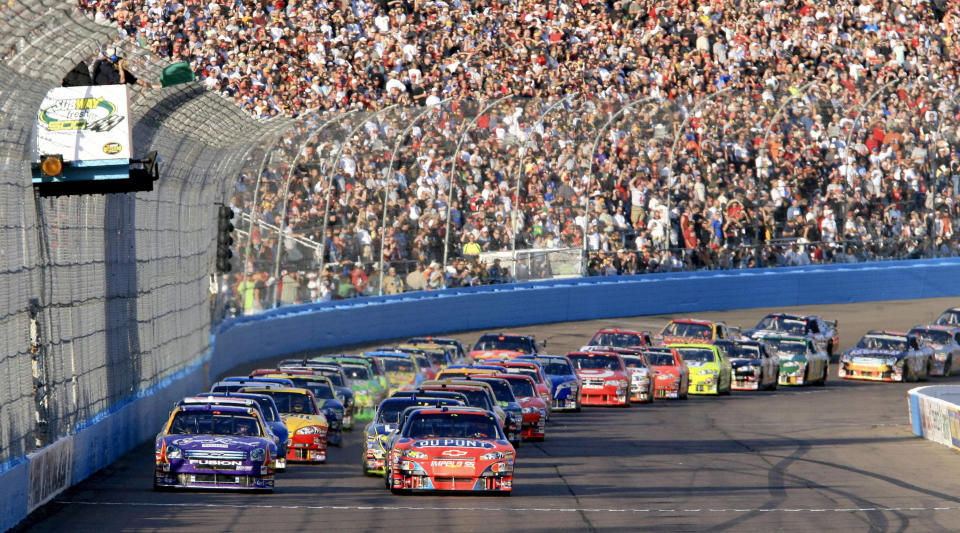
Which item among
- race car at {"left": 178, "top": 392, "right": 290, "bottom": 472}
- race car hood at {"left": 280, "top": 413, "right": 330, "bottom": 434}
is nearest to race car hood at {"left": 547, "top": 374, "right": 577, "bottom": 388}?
race car hood at {"left": 280, "top": 413, "right": 330, "bottom": 434}

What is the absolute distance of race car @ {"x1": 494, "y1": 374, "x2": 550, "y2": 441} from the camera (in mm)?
25984

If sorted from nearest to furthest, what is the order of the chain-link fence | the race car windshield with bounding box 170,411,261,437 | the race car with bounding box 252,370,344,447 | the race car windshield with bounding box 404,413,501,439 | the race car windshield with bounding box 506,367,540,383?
1. the chain-link fence
2. the race car windshield with bounding box 170,411,261,437
3. the race car windshield with bounding box 404,413,501,439
4. the race car with bounding box 252,370,344,447
5. the race car windshield with bounding box 506,367,540,383

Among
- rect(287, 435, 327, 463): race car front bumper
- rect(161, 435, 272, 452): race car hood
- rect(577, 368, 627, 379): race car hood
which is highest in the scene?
rect(161, 435, 272, 452): race car hood

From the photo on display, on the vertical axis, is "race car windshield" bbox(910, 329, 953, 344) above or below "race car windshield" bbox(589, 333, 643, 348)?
below

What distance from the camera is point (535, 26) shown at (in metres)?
45.3

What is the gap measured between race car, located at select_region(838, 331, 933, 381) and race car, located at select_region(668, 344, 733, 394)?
198 inches

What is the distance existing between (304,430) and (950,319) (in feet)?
83.8

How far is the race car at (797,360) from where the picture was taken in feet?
122

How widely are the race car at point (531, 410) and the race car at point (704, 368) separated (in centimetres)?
838

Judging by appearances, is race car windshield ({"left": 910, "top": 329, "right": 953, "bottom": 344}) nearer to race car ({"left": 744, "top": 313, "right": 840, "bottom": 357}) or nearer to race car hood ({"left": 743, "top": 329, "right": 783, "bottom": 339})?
race car ({"left": 744, "top": 313, "right": 840, "bottom": 357})

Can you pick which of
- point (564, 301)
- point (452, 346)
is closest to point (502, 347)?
point (452, 346)

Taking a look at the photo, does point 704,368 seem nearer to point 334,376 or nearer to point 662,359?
point 662,359

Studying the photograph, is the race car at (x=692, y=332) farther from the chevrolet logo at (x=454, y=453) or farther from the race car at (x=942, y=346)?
the chevrolet logo at (x=454, y=453)

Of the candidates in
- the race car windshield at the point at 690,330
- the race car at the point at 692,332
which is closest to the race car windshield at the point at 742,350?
the race car at the point at 692,332
